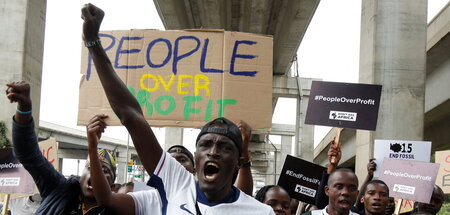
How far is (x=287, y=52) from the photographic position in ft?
92.5

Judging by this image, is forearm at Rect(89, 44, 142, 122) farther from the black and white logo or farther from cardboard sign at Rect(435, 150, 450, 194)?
cardboard sign at Rect(435, 150, 450, 194)

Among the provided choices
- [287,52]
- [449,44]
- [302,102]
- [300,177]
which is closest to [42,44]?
[300,177]

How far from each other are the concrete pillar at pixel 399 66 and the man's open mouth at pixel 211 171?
8.90 meters

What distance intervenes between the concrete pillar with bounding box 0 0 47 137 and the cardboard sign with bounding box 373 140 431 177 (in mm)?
7197

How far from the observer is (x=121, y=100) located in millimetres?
2867

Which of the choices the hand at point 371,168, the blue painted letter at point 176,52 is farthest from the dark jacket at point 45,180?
the hand at point 371,168

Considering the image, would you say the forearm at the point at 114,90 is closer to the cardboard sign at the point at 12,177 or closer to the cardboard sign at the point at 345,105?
the cardboard sign at the point at 12,177

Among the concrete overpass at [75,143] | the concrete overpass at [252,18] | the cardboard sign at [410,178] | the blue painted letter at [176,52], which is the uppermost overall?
the concrete overpass at [252,18]

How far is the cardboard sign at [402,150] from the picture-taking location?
6781mm

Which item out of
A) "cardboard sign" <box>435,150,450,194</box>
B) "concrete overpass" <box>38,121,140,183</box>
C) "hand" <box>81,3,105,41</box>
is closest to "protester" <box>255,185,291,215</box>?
"hand" <box>81,3,105,41</box>

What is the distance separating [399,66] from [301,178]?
5.69 meters

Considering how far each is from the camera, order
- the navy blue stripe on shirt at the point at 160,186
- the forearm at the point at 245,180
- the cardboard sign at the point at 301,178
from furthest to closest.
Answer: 1. the cardboard sign at the point at 301,178
2. the forearm at the point at 245,180
3. the navy blue stripe on shirt at the point at 160,186

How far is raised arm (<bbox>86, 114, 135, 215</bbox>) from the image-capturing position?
301 centimetres

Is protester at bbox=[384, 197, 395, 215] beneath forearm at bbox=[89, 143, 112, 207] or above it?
beneath
